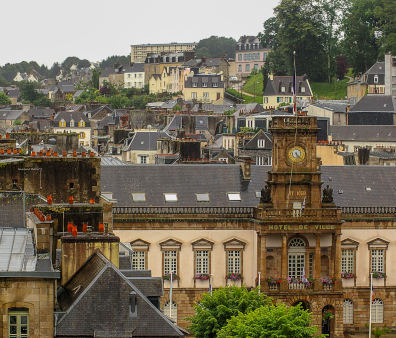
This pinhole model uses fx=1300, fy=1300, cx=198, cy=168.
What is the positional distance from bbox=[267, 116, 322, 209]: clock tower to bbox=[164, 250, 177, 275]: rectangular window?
21.5ft

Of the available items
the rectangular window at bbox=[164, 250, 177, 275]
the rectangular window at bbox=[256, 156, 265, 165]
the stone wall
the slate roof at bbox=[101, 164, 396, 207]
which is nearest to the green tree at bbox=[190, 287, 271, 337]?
the rectangular window at bbox=[164, 250, 177, 275]

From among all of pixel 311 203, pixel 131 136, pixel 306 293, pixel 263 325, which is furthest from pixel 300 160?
pixel 131 136

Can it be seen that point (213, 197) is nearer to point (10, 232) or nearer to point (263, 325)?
point (263, 325)

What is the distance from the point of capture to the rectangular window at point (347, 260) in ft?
254

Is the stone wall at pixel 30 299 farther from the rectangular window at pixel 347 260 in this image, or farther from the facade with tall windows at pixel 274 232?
the rectangular window at pixel 347 260

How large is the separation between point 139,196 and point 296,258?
32.5 ft

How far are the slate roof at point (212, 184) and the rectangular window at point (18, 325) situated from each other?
37812 mm

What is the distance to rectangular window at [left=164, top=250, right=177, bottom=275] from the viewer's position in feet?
249

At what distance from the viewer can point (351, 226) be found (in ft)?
255

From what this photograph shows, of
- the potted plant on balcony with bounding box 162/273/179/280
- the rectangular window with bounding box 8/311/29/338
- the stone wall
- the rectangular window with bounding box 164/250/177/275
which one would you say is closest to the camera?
the stone wall

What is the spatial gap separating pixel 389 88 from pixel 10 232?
14114 cm

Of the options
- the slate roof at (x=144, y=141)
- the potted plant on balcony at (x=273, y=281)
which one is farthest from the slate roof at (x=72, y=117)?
the potted plant on balcony at (x=273, y=281)

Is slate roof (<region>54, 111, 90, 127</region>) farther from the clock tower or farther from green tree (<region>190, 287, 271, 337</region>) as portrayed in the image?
green tree (<region>190, 287, 271, 337</region>)

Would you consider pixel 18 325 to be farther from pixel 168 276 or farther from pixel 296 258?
pixel 296 258
